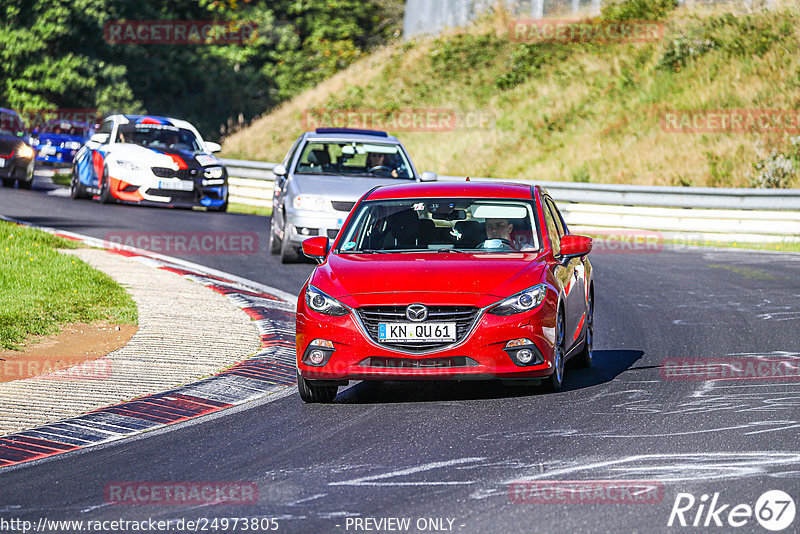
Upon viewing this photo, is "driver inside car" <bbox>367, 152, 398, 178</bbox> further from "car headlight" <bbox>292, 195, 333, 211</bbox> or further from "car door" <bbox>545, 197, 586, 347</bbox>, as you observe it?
"car door" <bbox>545, 197, 586, 347</bbox>

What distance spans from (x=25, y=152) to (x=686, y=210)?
1390 centimetres

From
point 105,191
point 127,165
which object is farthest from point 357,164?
point 105,191

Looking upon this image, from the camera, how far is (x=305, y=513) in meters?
6.30

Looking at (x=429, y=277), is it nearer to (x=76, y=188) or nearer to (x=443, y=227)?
(x=443, y=227)

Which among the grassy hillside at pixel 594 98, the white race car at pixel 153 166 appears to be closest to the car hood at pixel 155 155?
the white race car at pixel 153 166

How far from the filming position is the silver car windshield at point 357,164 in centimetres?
1825

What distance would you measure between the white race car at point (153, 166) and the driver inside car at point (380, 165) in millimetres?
5990

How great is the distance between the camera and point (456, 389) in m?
9.80

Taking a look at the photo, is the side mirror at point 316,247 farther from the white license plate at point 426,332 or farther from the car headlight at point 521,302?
the car headlight at point 521,302

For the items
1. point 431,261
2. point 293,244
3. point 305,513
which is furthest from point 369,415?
point 293,244

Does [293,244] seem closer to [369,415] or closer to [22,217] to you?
[22,217]

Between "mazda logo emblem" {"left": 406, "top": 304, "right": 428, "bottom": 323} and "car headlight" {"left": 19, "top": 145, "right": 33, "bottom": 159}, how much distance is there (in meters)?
20.8

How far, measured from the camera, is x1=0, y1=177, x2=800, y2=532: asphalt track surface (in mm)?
6332

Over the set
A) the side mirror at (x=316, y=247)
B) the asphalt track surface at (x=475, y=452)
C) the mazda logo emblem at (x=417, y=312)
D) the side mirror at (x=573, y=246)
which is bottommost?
the asphalt track surface at (x=475, y=452)
